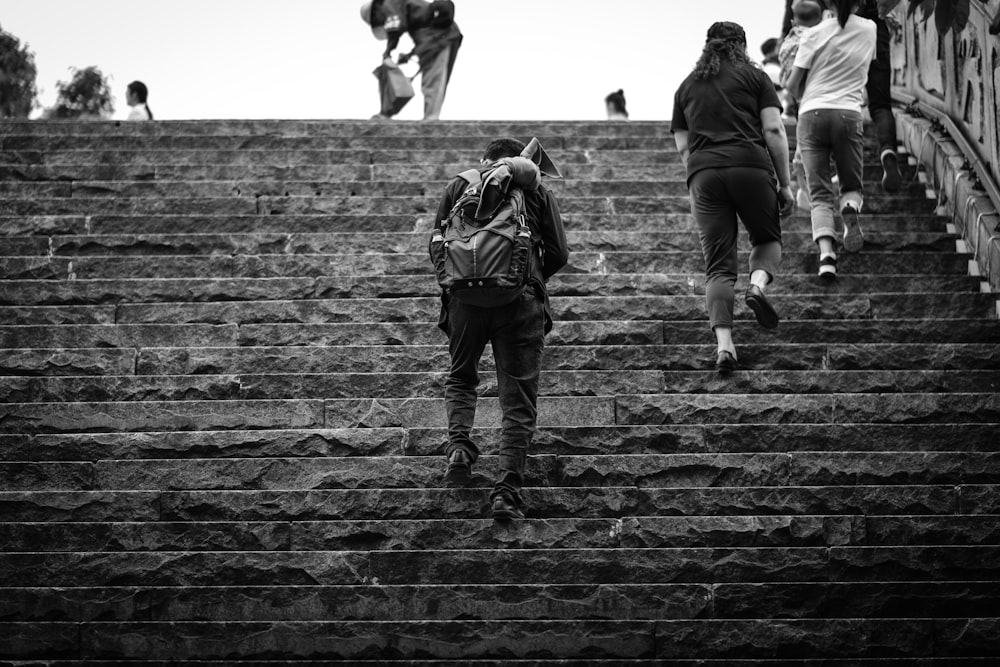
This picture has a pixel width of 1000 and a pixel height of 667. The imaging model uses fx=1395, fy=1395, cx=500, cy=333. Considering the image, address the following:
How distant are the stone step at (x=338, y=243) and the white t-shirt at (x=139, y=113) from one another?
5586mm

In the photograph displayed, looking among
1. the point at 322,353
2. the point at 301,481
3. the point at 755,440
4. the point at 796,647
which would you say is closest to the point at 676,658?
the point at 796,647

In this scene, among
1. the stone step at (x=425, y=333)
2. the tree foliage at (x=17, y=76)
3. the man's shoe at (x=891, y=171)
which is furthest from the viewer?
the tree foliage at (x=17, y=76)

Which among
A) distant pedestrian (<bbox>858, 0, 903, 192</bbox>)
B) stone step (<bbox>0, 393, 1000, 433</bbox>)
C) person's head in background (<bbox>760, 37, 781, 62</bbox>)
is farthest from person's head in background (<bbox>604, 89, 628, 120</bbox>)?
stone step (<bbox>0, 393, 1000, 433</bbox>)

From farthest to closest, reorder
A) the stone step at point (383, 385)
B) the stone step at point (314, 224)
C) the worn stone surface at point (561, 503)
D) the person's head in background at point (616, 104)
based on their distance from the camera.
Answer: the person's head in background at point (616, 104) → the stone step at point (314, 224) → the stone step at point (383, 385) → the worn stone surface at point (561, 503)

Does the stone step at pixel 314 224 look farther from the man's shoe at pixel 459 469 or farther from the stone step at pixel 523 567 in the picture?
the stone step at pixel 523 567

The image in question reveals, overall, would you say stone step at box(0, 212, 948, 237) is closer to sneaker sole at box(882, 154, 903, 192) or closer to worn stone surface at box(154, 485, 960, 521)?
sneaker sole at box(882, 154, 903, 192)

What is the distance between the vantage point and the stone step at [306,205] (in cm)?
1059

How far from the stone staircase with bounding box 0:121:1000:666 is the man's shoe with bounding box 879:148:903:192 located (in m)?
0.14

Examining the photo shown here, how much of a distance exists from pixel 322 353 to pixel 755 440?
2622 millimetres

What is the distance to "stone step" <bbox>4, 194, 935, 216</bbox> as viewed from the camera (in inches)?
417

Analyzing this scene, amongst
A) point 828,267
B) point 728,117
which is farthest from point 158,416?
point 828,267

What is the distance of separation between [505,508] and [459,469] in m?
0.36

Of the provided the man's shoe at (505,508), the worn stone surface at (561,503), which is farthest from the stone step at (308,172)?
the man's shoe at (505,508)

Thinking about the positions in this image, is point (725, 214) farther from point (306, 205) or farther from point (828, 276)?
point (306, 205)
